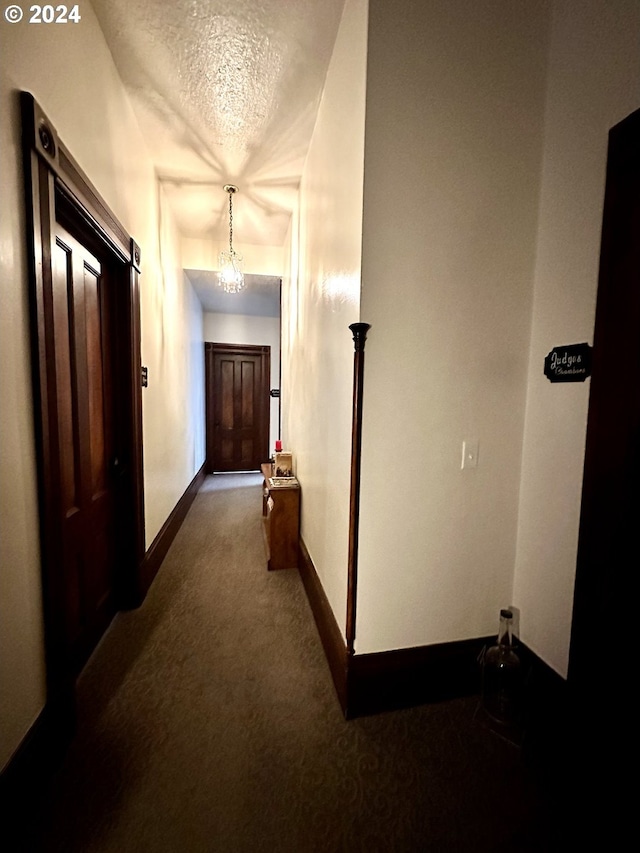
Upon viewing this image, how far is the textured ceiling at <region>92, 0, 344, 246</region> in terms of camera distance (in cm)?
153

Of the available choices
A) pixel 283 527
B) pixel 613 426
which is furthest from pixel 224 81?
pixel 283 527

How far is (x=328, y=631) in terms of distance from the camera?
1.71m

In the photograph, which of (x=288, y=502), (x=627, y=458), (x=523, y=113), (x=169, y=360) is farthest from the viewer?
(x=169, y=360)

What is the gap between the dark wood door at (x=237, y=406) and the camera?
5.59 meters

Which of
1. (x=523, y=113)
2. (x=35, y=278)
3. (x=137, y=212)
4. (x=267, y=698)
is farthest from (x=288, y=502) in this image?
(x=523, y=113)

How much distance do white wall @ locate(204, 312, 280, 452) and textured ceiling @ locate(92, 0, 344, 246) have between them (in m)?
2.66

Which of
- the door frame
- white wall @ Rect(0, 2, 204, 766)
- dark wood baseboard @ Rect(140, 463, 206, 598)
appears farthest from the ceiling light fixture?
dark wood baseboard @ Rect(140, 463, 206, 598)

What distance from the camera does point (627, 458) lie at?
105 centimetres

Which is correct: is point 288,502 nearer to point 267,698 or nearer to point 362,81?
point 267,698

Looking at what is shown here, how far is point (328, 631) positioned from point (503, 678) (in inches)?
32.7

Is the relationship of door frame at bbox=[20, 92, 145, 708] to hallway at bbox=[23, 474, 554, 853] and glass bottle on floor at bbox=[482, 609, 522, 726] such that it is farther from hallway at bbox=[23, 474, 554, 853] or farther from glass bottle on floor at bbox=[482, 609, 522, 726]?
glass bottle on floor at bbox=[482, 609, 522, 726]

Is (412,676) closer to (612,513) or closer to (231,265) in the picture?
(612,513)

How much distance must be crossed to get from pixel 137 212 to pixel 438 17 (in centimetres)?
195

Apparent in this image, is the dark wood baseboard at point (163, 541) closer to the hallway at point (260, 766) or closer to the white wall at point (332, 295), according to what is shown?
the hallway at point (260, 766)
